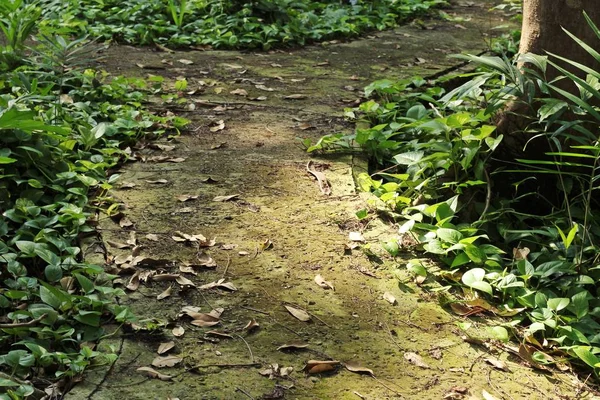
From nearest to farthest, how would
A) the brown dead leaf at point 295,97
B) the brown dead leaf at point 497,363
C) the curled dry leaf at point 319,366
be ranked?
1. the curled dry leaf at point 319,366
2. the brown dead leaf at point 497,363
3. the brown dead leaf at point 295,97

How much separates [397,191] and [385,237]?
1.32ft

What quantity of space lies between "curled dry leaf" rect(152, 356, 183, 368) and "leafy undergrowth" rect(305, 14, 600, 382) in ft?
3.34

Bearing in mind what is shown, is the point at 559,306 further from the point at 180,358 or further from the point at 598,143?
the point at 180,358

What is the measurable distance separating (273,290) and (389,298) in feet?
1.39

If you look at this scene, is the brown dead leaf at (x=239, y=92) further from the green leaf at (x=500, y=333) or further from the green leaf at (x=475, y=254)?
the green leaf at (x=500, y=333)

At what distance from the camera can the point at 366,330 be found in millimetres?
2604

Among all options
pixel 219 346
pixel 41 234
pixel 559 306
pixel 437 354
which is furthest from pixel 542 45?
pixel 41 234

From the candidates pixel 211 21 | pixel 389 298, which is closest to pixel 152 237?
pixel 389 298

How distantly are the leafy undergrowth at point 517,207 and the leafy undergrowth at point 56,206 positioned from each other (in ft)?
3.94

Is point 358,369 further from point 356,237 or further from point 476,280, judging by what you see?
point 356,237

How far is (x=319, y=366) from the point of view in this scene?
2371mm

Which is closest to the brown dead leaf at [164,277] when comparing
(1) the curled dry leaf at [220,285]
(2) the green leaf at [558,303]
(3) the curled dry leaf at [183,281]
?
(3) the curled dry leaf at [183,281]

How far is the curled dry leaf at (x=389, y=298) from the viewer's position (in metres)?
2.77

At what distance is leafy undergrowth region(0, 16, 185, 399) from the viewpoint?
7.60 feet
